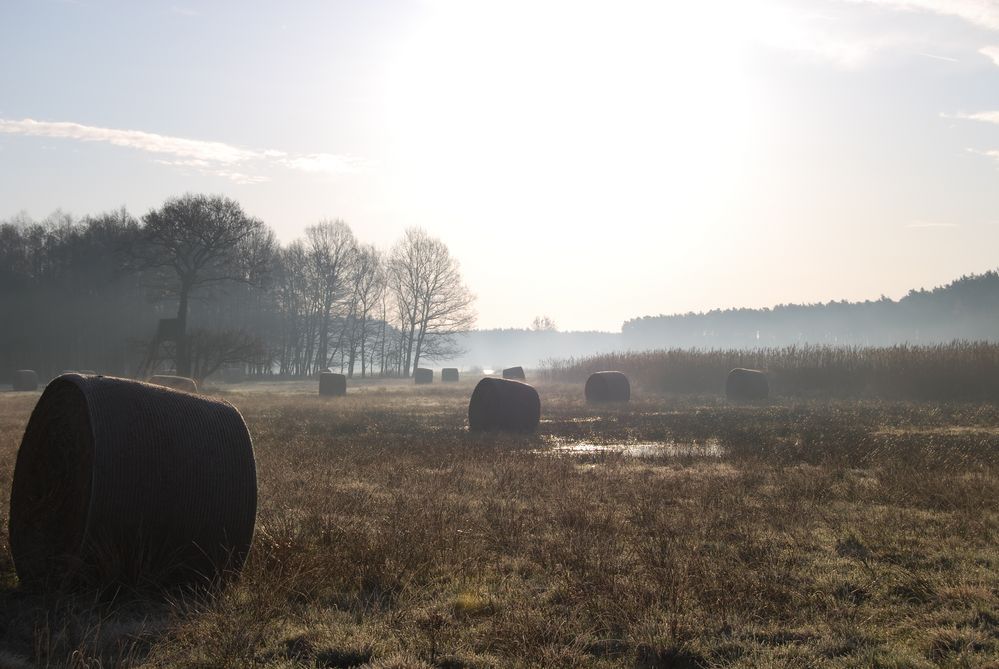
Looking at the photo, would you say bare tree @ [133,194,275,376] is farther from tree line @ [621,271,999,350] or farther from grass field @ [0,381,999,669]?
tree line @ [621,271,999,350]

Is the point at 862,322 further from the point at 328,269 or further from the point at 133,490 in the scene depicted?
the point at 133,490

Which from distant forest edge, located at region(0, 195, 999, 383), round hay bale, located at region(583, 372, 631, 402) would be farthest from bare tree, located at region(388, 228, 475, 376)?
round hay bale, located at region(583, 372, 631, 402)

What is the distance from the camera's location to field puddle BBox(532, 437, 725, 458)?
13.7 m

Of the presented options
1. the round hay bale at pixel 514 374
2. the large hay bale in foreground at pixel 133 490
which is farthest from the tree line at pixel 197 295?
the large hay bale in foreground at pixel 133 490

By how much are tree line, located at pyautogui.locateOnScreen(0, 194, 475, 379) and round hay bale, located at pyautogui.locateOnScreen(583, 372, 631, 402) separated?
21490 mm

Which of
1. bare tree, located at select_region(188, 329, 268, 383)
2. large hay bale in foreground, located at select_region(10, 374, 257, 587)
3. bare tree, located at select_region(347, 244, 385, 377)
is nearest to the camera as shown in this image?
large hay bale in foreground, located at select_region(10, 374, 257, 587)

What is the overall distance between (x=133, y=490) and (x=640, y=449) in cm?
1084

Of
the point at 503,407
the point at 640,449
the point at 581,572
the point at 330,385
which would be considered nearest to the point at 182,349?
the point at 330,385

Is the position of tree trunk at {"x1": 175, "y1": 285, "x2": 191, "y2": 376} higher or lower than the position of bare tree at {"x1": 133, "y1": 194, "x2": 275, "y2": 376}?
lower

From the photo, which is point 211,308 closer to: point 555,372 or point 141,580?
point 555,372

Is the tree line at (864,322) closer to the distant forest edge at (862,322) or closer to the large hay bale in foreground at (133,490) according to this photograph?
the distant forest edge at (862,322)

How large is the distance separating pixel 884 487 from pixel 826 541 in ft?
10.4

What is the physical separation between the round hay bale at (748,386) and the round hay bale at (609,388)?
12.8 ft

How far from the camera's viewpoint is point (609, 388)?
29828 millimetres
